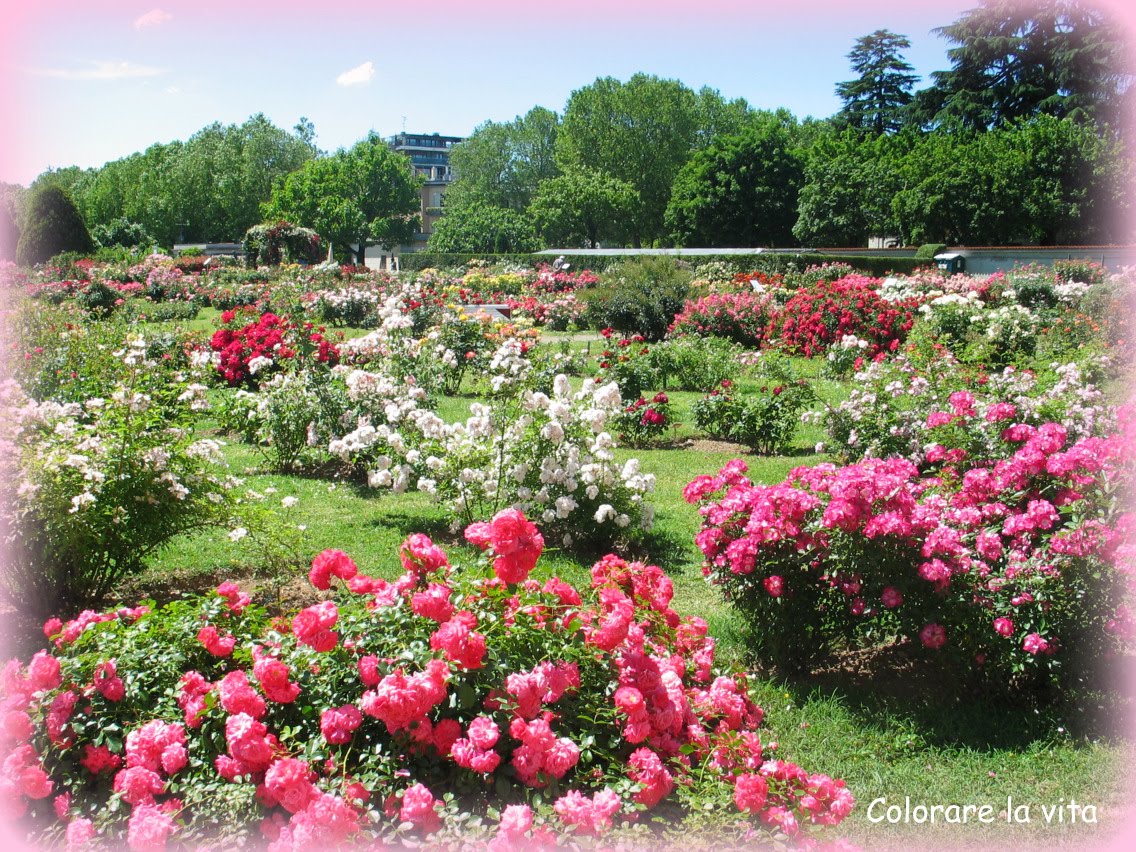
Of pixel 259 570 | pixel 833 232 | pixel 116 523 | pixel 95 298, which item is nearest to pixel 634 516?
pixel 259 570

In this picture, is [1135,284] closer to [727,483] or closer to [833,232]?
[727,483]

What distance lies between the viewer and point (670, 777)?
2.49m

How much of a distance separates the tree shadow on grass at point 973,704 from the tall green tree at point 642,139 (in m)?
53.5

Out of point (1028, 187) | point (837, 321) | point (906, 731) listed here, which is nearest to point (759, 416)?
point (906, 731)

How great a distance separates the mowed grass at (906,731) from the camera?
282 centimetres

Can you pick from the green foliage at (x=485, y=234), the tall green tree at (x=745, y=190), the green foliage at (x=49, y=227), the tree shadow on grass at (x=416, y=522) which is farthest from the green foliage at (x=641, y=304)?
the tall green tree at (x=745, y=190)

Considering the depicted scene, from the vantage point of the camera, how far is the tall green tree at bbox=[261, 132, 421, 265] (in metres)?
53.1

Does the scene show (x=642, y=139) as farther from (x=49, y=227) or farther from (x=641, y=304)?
(x=641, y=304)

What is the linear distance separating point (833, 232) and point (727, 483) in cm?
3712

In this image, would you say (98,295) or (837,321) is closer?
(837,321)

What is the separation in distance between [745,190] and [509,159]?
2661 centimetres

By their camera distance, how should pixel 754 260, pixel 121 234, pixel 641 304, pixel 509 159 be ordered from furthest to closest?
pixel 509 159, pixel 121 234, pixel 754 260, pixel 641 304

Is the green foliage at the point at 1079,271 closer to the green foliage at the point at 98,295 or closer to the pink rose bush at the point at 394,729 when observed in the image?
the pink rose bush at the point at 394,729

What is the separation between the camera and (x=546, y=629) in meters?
2.74
